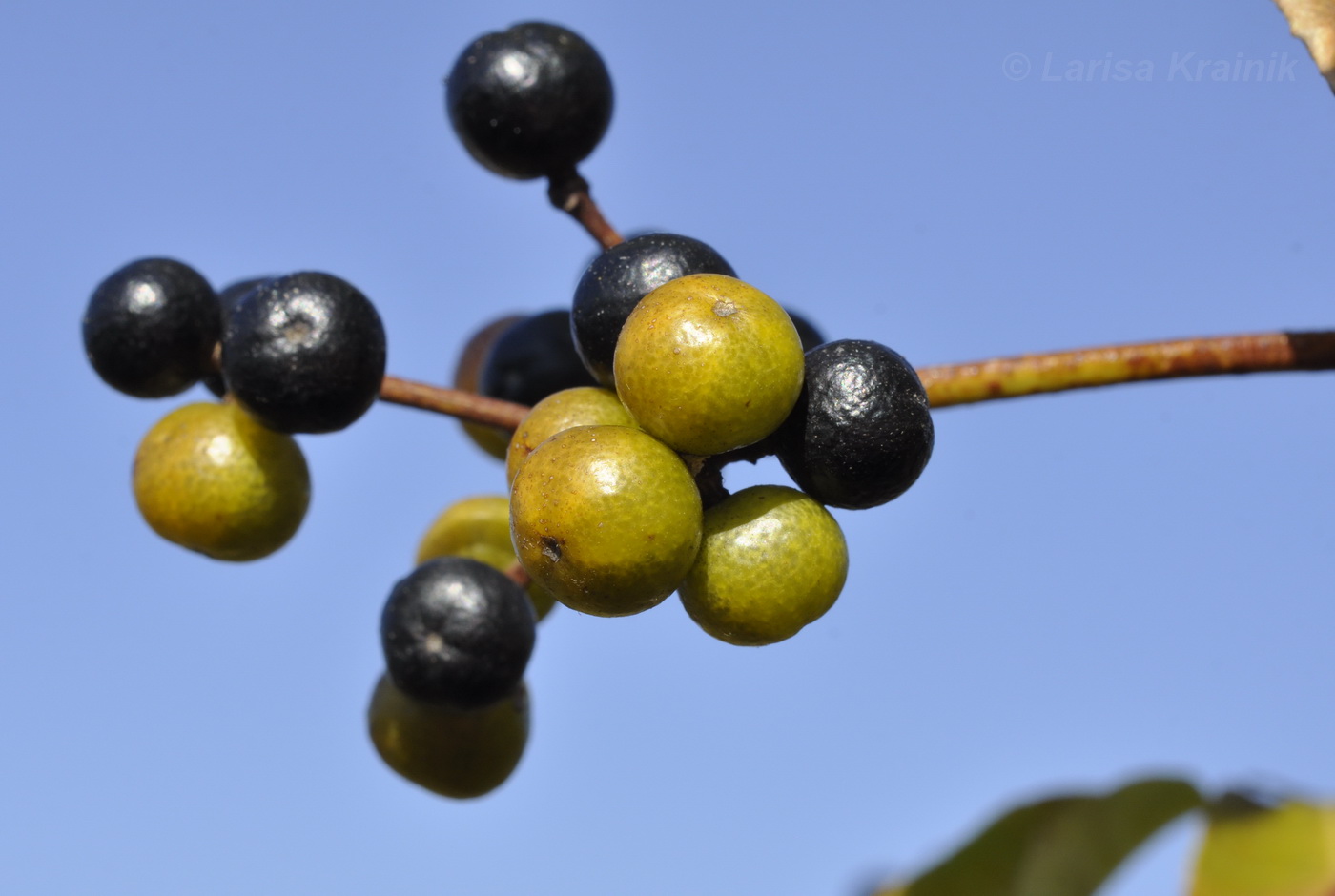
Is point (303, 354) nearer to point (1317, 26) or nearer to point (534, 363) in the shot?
point (534, 363)

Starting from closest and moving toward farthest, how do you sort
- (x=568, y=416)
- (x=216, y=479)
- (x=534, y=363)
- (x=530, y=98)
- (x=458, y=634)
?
1. (x=568, y=416)
2. (x=458, y=634)
3. (x=216, y=479)
4. (x=530, y=98)
5. (x=534, y=363)

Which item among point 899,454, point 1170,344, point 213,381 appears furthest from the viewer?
point 213,381

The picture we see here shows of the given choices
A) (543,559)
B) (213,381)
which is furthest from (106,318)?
(543,559)

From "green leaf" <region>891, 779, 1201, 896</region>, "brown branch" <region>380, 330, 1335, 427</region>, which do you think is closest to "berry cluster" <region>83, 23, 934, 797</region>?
"brown branch" <region>380, 330, 1335, 427</region>

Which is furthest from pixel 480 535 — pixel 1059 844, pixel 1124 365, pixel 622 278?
pixel 1059 844

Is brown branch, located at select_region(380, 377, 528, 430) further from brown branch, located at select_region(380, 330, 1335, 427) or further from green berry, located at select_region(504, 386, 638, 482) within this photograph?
brown branch, located at select_region(380, 330, 1335, 427)

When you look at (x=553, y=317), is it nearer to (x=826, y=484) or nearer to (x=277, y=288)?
(x=277, y=288)
